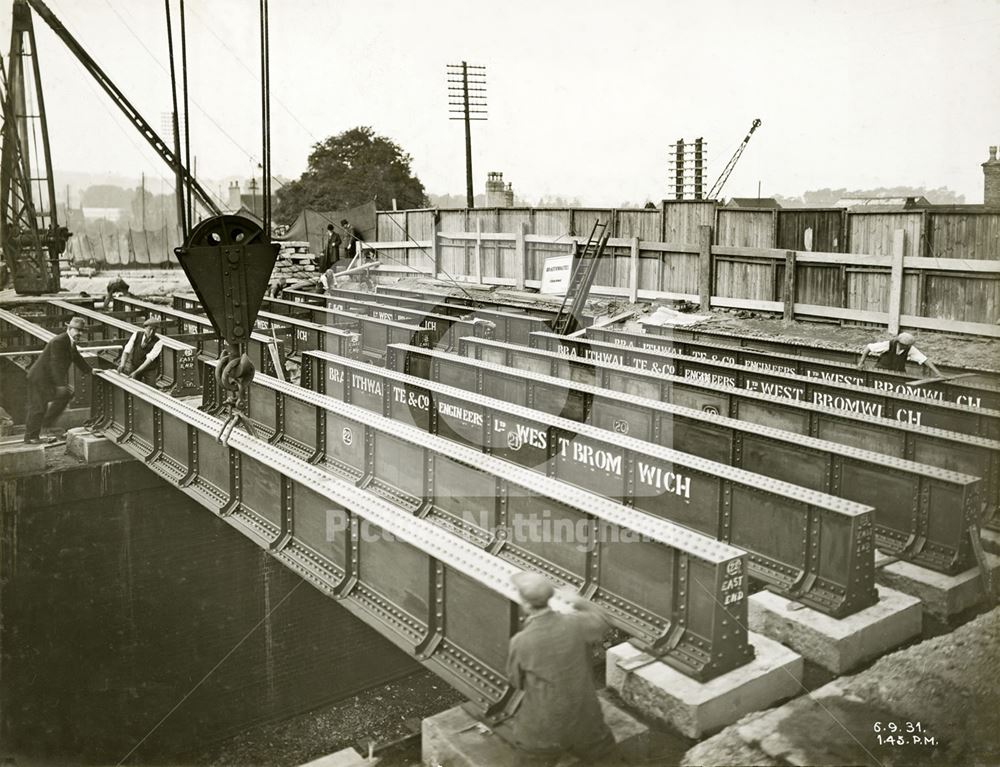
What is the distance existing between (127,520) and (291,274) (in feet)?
76.7

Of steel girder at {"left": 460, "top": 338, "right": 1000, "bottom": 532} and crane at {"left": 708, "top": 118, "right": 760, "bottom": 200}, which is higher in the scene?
crane at {"left": 708, "top": 118, "right": 760, "bottom": 200}

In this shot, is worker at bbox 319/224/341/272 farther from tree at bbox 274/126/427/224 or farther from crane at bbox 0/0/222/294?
tree at bbox 274/126/427/224

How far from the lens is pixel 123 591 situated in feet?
39.6

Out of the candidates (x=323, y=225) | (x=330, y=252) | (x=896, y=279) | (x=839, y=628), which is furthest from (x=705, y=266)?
(x=323, y=225)

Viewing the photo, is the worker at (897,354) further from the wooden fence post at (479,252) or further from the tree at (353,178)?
the tree at (353,178)

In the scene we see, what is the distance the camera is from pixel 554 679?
488 cm

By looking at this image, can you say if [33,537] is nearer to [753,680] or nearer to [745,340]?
[753,680]

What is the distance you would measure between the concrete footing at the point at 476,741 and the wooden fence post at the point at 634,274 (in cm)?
1884

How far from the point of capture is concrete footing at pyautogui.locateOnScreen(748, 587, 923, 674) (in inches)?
258

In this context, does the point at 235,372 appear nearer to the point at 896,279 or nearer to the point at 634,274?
the point at 896,279

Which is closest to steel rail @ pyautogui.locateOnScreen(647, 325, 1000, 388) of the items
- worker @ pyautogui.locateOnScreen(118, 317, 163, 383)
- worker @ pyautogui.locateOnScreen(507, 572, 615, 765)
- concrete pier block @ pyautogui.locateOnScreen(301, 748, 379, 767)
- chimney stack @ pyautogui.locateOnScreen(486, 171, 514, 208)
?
worker @ pyautogui.locateOnScreen(507, 572, 615, 765)

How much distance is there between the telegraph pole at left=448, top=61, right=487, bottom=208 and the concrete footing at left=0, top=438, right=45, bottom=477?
28748mm

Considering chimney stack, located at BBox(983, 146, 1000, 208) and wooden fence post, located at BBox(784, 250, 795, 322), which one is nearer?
wooden fence post, located at BBox(784, 250, 795, 322)

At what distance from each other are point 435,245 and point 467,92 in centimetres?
1034
